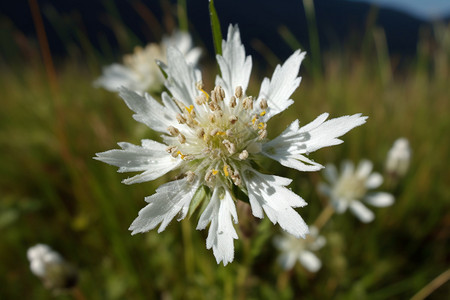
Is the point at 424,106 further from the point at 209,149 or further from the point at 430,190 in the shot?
the point at 209,149

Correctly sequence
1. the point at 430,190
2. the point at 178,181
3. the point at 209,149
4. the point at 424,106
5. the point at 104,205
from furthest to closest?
1. the point at 424,106
2. the point at 430,190
3. the point at 104,205
4. the point at 209,149
5. the point at 178,181

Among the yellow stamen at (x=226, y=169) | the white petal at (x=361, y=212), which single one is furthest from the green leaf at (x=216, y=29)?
the white petal at (x=361, y=212)

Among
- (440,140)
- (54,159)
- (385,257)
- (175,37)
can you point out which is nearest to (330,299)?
(385,257)

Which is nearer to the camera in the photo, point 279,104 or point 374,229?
point 279,104

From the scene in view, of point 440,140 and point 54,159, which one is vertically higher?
point 54,159

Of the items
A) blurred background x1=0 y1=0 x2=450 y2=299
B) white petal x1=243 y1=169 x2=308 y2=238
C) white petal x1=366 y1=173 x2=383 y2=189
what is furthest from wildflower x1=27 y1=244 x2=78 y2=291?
white petal x1=366 y1=173 x2=383 y2=189

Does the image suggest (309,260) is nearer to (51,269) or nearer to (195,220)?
(195,220)

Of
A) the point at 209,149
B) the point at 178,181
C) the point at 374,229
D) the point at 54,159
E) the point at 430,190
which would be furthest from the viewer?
the point at 54,159
